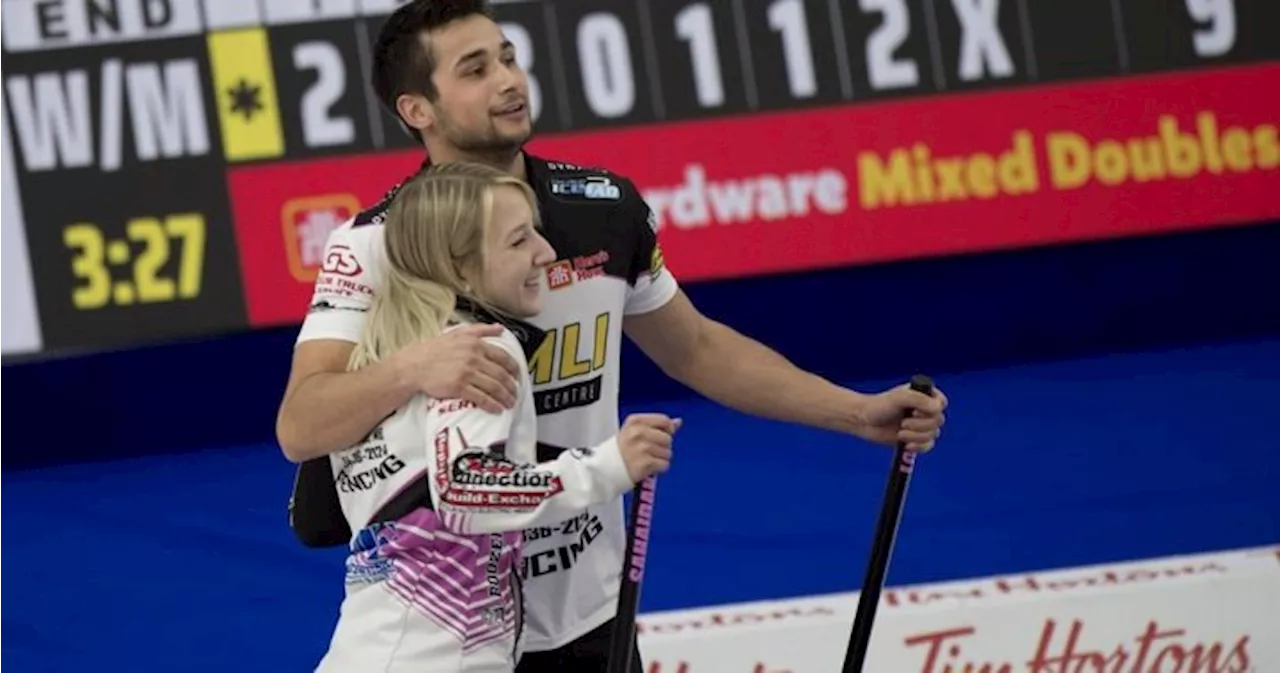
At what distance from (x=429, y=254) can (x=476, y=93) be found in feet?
1.65

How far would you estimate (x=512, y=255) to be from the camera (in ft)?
11.3

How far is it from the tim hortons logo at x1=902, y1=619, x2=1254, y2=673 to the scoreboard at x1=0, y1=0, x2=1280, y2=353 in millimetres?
3637

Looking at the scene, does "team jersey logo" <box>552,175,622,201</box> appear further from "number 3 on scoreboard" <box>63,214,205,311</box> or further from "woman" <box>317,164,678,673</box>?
"number 3 on scoreboard" <box>63,214,205,311</box>

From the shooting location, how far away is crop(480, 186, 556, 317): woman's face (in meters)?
3.44

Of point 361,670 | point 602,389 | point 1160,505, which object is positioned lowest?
point 1160,505

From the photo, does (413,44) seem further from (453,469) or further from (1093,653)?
(1093,653)

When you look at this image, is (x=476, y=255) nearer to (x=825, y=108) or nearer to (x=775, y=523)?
(x=775, y=523)

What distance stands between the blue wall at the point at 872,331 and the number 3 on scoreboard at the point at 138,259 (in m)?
0.30

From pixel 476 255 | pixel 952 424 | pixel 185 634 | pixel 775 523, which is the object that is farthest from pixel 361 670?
pixel 952 424

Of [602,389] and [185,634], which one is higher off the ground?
[602,389]

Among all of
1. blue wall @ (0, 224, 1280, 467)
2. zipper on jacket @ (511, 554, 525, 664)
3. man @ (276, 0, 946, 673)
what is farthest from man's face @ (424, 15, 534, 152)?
blue wall @ (0, 224, 1280, 467)

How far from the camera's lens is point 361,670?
338 cm

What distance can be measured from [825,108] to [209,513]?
268cm

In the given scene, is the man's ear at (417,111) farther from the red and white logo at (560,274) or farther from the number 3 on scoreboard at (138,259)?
the number 3 on scoreboard at (138,259)
